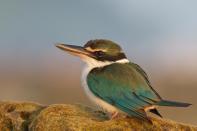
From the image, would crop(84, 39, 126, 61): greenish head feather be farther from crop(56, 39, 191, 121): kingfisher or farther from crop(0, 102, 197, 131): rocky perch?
crop(0, 102, 197, 131): rocky perch

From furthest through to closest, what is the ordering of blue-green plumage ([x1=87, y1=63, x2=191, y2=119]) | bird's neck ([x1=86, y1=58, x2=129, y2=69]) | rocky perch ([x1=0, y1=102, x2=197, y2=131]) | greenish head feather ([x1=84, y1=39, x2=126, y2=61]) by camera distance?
1. bird's neck ([x1=86, y1=58, x2=129, y2=69])
2. greenish head feather ([x1=84, y1=39, x2=126, y2=61])
3. blue-green plumage ([x1=87, y1=63, x2=191, y2=119])
4. rocky perch ([x1=0, y1=102, x2=197, y2=131])

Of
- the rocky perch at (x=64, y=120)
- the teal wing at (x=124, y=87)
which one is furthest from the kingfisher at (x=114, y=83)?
the rocky perch at (x=64, y=120)

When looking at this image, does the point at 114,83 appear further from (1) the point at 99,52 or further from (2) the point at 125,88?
(1) the point at 99,52

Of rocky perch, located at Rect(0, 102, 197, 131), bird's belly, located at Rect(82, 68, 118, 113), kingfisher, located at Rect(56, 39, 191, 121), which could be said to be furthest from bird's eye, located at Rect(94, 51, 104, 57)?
rocky perch, located at Rect(0, 102, 197, 131)

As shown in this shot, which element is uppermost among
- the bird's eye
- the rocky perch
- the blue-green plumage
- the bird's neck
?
the bird's eye

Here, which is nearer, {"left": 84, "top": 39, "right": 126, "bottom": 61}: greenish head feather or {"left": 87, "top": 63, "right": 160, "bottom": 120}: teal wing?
{"left": 87, "top": 63, "right": 160, "bottom": 120}: teal wing

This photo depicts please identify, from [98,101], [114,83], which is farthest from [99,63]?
[98,101]

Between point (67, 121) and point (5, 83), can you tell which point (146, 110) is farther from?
point (5, 83)

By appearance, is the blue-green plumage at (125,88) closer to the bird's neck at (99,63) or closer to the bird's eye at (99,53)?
the bird's neck at (99,63)
